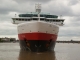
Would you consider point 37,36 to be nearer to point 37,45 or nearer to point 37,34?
point 37,34

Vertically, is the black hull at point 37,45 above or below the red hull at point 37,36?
below

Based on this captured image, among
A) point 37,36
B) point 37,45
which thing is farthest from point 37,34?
point 37,45

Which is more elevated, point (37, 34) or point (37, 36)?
point (37, 34)

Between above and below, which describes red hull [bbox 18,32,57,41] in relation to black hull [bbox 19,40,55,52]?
above

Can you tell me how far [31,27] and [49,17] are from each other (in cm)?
738

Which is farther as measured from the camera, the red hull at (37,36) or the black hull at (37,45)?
the red hull at (37,36)

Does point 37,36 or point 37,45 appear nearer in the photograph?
point 37,45

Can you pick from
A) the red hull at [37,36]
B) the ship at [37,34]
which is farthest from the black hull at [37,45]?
the red hull at [37,36]

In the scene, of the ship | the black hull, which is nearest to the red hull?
the ship

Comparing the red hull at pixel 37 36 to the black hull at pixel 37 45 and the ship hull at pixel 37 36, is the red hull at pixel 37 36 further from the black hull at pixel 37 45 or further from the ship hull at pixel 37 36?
the black hull at pixel 37 45

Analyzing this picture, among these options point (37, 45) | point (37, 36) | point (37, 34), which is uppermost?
point (37, 34)

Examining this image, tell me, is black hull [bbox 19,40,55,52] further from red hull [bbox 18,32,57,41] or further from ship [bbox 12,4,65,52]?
red hull [bbox 18,32,57,41]

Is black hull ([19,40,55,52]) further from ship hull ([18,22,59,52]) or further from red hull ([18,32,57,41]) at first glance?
red hull ([18,32,57,41])

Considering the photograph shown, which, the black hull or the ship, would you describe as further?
the ship
